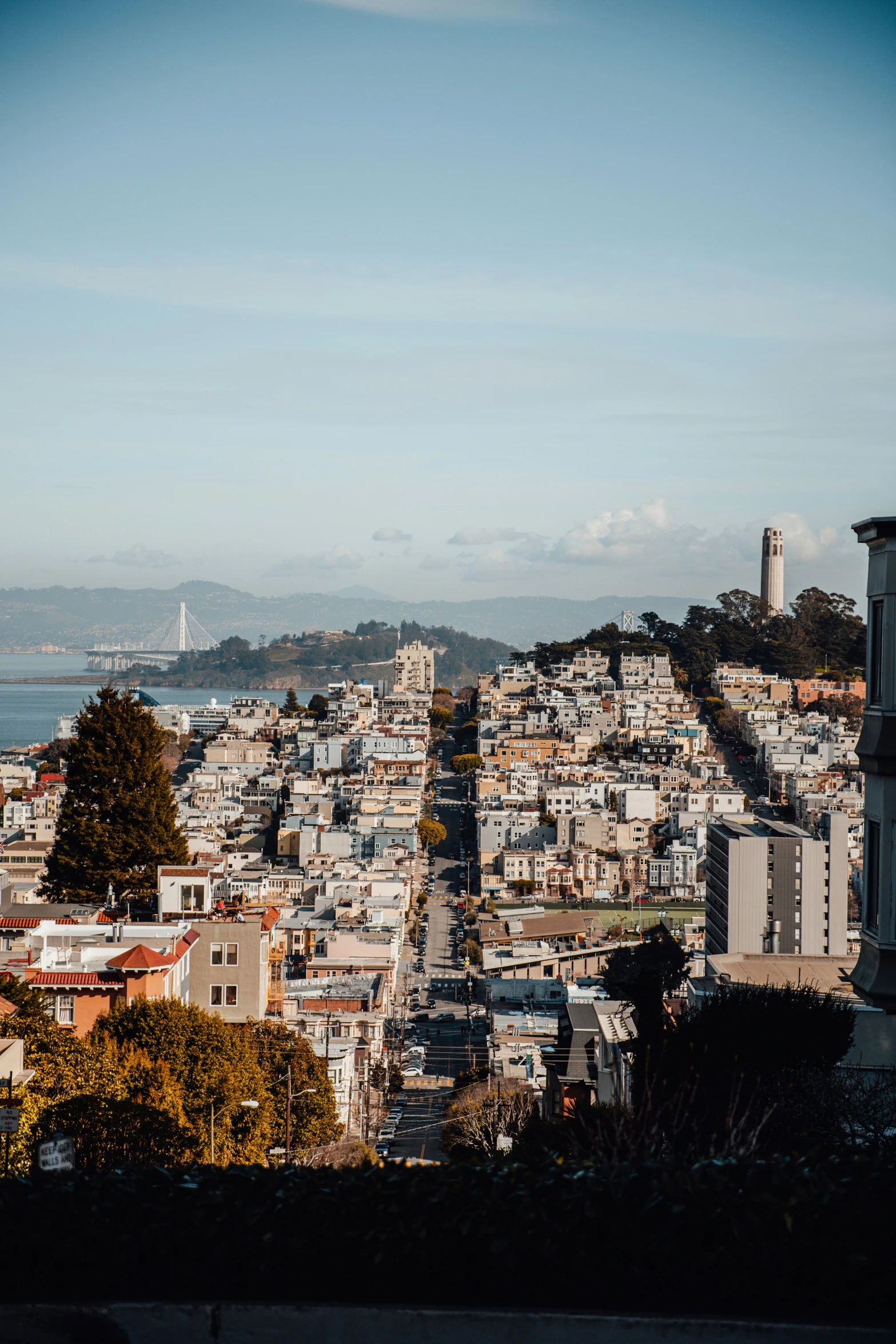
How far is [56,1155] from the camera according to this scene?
421cm

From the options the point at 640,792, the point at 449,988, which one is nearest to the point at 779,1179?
the point at 449,988

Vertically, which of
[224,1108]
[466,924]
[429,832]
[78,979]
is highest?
[78,979]

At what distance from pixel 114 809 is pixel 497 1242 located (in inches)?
272

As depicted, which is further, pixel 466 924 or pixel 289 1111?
pixel 466 924

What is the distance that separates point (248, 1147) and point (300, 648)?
123207mm

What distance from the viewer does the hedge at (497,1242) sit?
9.16 ft

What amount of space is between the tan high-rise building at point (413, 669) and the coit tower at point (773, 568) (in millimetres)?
18106

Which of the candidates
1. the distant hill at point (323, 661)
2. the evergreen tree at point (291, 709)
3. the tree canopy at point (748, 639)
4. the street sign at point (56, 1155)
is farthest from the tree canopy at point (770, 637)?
the distant hill at point (323, 661)

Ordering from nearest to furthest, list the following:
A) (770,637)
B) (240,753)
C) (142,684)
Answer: (240,753), (770,637), (142,684)

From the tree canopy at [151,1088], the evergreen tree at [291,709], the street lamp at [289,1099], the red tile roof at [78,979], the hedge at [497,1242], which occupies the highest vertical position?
the evergreen tree at [291,709]

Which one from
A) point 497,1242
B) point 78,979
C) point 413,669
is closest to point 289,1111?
point 78,979

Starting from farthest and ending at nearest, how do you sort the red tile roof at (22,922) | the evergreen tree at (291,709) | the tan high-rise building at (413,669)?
1. the tan high-rise building at (413,669)
2. the evergreen tree at (291,709)
3. the red tile roof at (22,922)

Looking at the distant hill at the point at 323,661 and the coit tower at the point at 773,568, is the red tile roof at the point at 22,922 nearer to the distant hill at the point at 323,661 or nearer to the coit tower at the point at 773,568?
the coit tower at the point at 773,568

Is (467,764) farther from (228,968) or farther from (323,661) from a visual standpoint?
(323,661)
